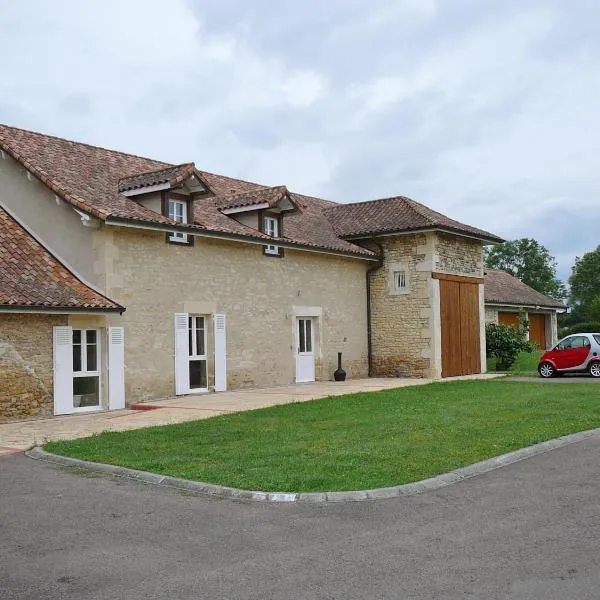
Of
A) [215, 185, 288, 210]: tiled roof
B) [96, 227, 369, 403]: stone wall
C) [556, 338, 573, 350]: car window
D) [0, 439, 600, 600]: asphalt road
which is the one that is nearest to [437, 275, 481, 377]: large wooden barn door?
[96, 227, 369, 403]: stone wall

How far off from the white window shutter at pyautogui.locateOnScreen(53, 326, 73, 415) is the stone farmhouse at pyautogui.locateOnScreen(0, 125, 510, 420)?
3 cm

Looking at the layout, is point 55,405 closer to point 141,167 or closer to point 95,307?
point 95,307

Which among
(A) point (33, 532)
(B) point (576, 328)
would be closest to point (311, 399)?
(A) point (33, 532)

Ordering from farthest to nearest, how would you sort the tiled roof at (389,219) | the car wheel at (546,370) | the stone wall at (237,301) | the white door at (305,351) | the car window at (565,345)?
the tiled roof at (389,219) → the car wheel at (546,370) → the car window at (565,345) → the white door at (305,351) → the stone wall at (237,301)

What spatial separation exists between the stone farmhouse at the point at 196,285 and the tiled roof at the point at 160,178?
5 centimetres

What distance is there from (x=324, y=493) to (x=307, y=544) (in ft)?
4.93

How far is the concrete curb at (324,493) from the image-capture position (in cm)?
718

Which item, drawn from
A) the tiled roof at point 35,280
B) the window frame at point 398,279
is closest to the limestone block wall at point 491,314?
the window frame at point 398,279

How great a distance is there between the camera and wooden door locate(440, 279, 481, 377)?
22.5 metres

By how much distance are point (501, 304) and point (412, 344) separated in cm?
1685

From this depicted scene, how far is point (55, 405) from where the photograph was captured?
14.8 metres

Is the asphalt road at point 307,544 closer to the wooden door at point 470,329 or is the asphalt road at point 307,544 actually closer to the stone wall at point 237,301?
the stone wall at point 237,301

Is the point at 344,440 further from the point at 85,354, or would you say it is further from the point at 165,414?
the point at 85,354

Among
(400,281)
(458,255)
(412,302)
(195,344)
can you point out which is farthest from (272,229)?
(458,255)
